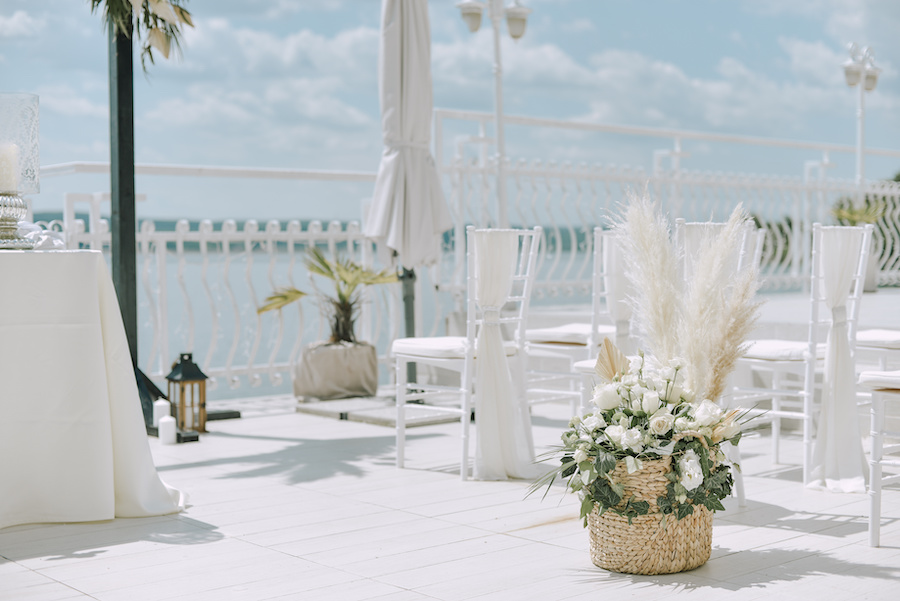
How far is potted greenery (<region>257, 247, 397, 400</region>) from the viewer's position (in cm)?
622

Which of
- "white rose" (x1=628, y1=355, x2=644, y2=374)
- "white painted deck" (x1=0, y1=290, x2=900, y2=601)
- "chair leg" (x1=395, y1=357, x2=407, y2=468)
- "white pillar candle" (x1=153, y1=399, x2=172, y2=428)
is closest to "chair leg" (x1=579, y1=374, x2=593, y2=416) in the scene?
"white painted deck" (x1=0, y1=290, x2=900, y2=601)

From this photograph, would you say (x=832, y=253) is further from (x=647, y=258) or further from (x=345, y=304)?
(x=345, y=304)

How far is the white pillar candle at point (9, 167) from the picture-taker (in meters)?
3.52

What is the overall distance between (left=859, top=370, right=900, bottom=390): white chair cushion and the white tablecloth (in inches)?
98.7

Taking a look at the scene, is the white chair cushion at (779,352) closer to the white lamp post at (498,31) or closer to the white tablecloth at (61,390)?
the white tablecloth at (61,390)

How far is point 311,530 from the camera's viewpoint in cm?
335

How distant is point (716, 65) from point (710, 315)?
136 ft

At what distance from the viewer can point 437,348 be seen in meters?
4.34

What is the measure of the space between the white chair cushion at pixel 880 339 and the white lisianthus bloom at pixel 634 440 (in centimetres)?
214

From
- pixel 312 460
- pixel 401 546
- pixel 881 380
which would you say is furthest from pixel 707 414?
pixel 312 460

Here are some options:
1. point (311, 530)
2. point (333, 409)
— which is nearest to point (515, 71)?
point (333, 409)

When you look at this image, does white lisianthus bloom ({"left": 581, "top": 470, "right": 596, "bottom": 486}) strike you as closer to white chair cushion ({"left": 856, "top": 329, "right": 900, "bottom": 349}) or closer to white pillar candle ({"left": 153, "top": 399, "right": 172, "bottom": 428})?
white chair cushion ({"left": 856, "top": 329, "right": 900, "bottom": 349})

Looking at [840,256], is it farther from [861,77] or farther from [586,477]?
[861,77]

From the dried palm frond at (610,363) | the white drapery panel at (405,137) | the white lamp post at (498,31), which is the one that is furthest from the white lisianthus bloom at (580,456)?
the white lamp post at (498,31)
